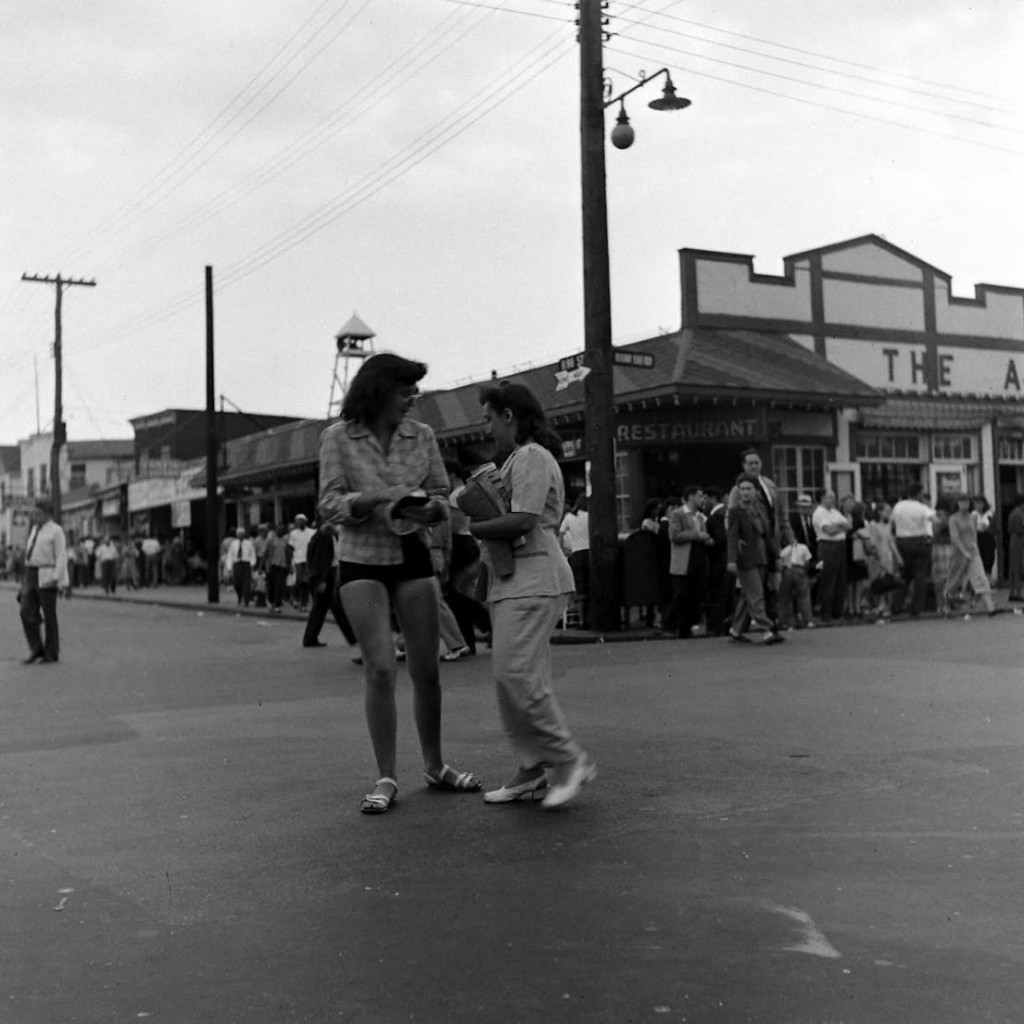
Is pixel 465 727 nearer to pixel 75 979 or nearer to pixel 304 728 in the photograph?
pixel 304 728

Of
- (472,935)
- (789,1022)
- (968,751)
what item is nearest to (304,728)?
(968,751)

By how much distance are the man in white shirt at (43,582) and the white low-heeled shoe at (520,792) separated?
30.0 ft

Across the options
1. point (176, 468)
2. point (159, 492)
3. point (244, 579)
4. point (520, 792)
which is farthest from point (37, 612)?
point (159, 492)

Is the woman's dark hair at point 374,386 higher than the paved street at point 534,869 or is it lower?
higher

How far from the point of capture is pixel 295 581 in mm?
23219

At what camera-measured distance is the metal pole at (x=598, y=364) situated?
15.1 meters

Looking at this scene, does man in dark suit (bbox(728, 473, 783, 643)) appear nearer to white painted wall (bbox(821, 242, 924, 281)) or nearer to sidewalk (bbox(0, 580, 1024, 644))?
sidewalk (bbox(0, 580, 1024, 644))

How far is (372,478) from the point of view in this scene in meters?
5.54

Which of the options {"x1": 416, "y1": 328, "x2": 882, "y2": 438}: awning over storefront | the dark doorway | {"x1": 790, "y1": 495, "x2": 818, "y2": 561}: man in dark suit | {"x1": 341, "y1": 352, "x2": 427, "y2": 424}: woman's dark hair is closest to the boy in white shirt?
{"x1": 790, "y1": 495, "x2": 818, "y2": 561}: man in dark suit

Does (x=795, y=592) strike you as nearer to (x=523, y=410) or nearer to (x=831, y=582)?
(x=831, y=582)

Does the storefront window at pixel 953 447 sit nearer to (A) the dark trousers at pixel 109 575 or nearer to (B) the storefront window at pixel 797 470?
(B) the storefront window at pixel 797 470

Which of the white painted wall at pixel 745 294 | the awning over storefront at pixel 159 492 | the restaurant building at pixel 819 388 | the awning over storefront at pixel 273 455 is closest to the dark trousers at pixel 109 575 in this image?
the awning over storefront at pixel 273 455

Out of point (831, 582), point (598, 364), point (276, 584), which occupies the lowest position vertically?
point (831, 582)

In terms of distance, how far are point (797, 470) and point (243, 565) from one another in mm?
10783
